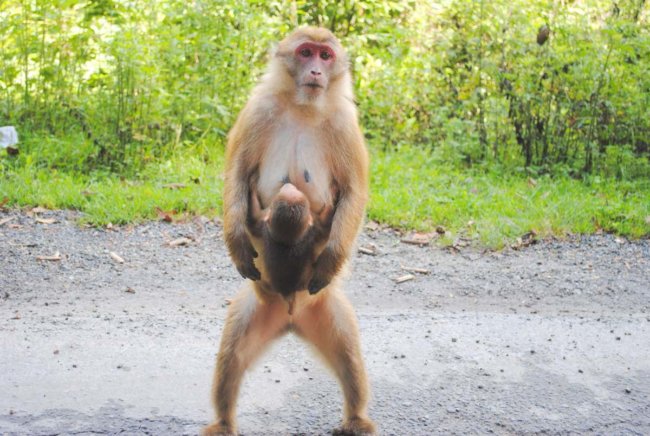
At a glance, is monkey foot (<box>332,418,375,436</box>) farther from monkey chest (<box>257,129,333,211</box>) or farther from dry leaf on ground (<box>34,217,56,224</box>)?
dry leaf on ground (<box>34,217,56,224</box>)

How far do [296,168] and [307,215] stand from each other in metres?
0.31

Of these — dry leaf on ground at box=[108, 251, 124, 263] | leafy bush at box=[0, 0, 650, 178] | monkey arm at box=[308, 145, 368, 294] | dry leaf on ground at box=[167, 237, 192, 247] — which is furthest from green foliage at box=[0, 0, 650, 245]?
monkey arm at box=[308, 145, 368, 294]

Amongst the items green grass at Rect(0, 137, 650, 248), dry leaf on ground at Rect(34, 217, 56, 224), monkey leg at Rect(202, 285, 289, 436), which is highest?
monkey leg at Rect(202, 285, 289, 436)

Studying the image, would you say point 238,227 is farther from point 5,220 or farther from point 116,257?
point 5,220

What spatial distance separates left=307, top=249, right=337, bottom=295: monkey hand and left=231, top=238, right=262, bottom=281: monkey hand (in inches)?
10.2

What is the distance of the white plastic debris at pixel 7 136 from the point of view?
8305mm

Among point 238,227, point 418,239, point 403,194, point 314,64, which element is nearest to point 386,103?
point 403,194

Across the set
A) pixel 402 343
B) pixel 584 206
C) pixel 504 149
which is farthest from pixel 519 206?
pixel 402 343

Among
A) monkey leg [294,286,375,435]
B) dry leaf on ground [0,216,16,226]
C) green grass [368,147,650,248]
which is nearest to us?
monkey leg [294,286,375,435]

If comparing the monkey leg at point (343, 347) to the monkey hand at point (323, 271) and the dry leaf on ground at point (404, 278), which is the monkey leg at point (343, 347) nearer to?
the monkey hand at point (323, 271)

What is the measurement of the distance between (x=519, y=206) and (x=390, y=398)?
391cm

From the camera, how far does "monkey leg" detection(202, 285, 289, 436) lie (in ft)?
12.0

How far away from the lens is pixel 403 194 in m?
7.93

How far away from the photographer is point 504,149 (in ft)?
30.1
